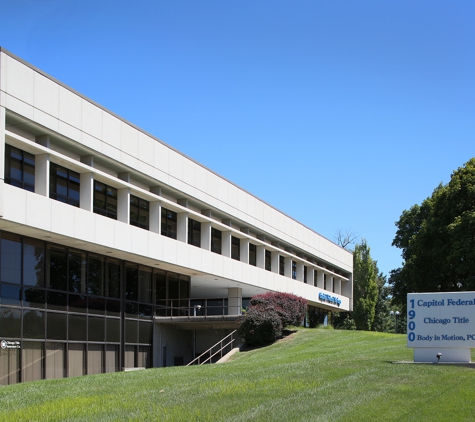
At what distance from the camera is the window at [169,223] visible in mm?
35281

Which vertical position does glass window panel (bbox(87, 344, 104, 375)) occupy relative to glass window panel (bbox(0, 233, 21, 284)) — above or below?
below

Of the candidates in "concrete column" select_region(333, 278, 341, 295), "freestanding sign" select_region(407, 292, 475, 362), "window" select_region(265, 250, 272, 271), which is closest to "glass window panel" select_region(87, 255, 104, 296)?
"freestanding sign" select_region(407, 292, 475, 362)

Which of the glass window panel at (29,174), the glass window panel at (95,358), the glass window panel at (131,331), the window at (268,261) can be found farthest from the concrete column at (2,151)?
the window at (268,261)

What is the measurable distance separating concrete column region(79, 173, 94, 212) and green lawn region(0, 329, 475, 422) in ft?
32.2

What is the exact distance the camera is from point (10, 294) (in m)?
25.7

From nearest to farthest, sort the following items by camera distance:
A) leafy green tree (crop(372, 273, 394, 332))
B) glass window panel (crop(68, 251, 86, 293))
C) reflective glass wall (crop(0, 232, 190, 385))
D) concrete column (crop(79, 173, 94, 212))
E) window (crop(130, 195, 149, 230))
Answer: reflective glass wall (crop(0, 232, 190, 385)) < concrete column (crop(79, 173, 94, 212)) < glass window panel (crop(68, 251, 86, 293)) < window (crop(130, 195, 149, 230)) < leafy green tree (crop(372, 273, 394, 332))

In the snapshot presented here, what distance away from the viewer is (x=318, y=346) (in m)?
33.9

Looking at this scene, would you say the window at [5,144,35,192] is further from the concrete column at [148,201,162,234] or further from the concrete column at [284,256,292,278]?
the concrete column at [284,256,292,278]

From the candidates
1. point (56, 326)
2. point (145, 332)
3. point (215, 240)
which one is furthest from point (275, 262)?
A: point (56, 326)

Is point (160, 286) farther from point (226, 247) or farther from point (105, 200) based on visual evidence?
point (105, 200)

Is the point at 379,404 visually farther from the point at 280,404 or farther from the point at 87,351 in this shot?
the point at 87,351

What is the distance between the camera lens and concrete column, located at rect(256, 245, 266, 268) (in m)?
45.0

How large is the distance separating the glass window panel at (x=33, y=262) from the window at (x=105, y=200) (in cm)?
345

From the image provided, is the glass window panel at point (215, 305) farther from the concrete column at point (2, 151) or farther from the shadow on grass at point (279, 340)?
the concrete column at point (2, 151)
